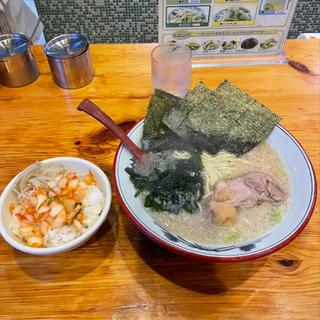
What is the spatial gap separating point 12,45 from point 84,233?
0.95m

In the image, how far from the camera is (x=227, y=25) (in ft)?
4.45

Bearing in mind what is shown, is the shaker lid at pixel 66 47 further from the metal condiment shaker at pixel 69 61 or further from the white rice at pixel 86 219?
the white rice at pixel 86 219

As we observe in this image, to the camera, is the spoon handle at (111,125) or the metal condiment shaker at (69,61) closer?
the spoon handle at (111,125)

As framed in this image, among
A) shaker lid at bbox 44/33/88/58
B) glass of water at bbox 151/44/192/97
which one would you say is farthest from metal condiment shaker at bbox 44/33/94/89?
glass of water at bbox 151/44/192/97

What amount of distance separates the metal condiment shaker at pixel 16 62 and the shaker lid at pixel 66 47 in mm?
95

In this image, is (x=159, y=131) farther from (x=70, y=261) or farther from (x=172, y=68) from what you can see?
(x=70, y=261)

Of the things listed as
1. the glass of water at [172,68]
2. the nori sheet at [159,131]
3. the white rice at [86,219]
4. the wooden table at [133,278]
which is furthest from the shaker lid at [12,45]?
the white rice at [86,219]

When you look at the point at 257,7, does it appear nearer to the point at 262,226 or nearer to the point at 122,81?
the point at 122,81

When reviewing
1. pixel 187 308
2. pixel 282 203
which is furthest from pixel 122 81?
pixel 187 308

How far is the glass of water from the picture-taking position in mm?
1248

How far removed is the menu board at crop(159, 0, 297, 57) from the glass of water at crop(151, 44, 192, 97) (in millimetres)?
94

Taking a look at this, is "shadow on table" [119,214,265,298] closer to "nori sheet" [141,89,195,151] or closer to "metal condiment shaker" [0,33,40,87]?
"nori sheet" [141,89,195,151]

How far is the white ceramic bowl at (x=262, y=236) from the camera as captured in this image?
2.38ft

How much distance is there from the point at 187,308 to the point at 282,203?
0.38 m
